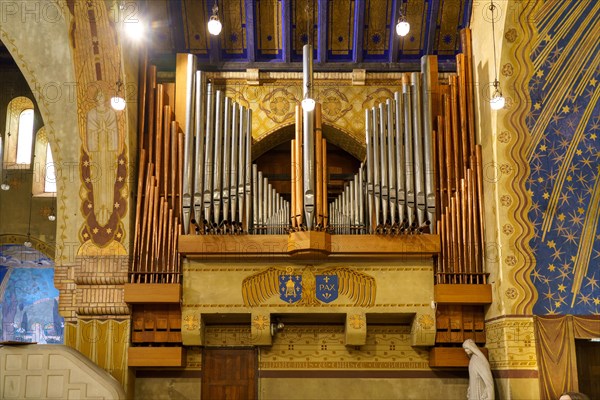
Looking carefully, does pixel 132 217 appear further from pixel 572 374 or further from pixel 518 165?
pixel 572 374

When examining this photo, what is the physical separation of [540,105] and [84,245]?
632cm

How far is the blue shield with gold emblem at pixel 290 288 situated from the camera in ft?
32.8

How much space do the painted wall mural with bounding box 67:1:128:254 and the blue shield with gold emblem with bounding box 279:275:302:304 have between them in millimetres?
2202

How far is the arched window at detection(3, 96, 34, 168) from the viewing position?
15.6 metres

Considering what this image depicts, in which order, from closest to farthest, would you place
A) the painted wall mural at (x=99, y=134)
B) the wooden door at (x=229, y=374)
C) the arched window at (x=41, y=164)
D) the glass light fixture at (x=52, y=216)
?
the painted wall mural at (x=99, y=134)
the wooden door at (x=229, y=374)
the glass light fixture at (x=52, y=216)
the arched window at (x=41, y=164)

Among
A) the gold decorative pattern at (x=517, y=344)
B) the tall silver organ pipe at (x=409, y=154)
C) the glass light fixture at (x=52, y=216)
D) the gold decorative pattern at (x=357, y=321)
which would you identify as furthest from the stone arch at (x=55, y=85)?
the gold decorative pattern at (x=517, y=344)

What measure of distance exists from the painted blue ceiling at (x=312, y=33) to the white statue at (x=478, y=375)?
436 cm

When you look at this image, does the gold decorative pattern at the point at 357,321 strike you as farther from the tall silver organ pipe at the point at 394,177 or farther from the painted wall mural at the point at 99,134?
the painted wall mural at the point at 99,134

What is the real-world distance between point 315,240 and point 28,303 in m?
11.6

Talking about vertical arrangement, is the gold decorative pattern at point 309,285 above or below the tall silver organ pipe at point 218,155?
below

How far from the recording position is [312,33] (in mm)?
11336

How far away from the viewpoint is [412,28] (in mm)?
11281

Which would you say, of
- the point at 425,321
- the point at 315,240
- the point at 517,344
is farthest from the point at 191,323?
the point at 517,344

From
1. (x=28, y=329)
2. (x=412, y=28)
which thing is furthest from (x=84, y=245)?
(x=28, y=329)
